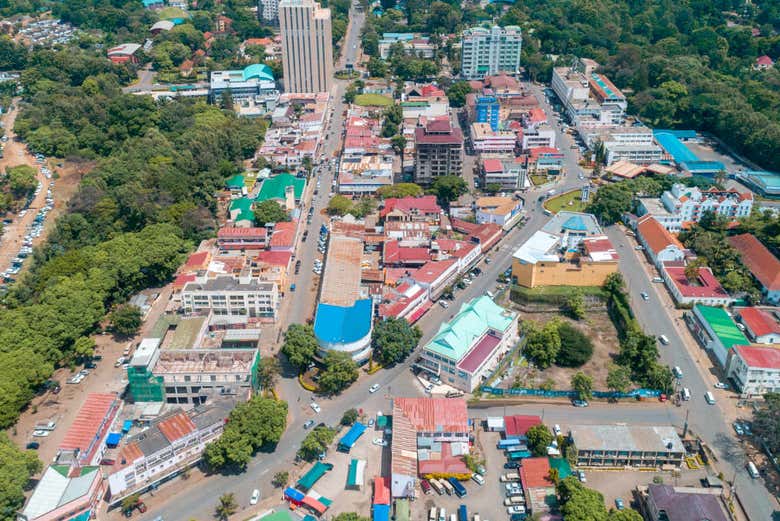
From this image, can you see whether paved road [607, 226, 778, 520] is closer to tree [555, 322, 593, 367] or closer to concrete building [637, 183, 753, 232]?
concrete building [637, 183, 753, 232]

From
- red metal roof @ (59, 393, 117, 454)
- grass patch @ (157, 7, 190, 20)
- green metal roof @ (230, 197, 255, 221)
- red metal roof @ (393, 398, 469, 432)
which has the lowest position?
red metal roof @ (59, 393, 117, 454)

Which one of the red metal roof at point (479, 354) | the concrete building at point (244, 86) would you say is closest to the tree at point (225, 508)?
the red metal roof at point (479, 354)

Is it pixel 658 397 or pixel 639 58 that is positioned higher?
pixel 639 58

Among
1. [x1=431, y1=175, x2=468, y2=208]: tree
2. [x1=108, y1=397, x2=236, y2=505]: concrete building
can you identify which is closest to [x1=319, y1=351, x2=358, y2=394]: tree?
[x1=108, y1=397, x2=236, y2=505]: concrete building

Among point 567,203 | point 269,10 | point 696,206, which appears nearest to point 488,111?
point 567,203

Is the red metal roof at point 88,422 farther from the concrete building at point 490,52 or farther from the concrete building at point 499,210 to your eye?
the concrete building at point 490,52

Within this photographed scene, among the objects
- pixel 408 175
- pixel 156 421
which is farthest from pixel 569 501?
pixel 408 175

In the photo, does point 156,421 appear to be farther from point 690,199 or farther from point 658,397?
point 690,199
